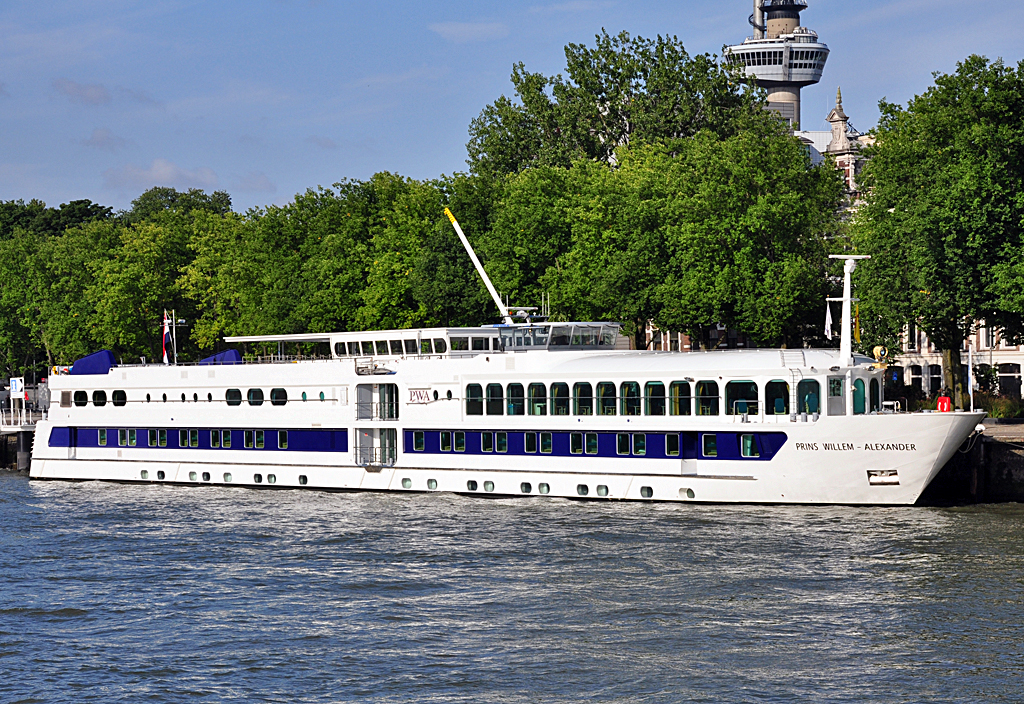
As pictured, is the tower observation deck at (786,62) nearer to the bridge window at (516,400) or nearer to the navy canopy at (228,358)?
the navy canopy at (228,358)

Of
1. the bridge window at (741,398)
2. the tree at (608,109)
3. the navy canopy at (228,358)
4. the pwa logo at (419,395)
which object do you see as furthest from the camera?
the tree at (608,109)

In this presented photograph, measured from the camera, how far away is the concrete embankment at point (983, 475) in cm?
4359

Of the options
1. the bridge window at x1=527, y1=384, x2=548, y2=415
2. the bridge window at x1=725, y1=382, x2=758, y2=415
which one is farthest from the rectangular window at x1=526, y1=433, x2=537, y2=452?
the bridge window at x1=725, y1=382, x2=758, y2=415

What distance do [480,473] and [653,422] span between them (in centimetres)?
717

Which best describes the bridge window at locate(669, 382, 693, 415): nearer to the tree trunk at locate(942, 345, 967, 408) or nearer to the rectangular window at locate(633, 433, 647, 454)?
the rectangular window at locate(633, 433, 647, 454)

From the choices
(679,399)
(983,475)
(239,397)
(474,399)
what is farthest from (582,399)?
(239,397)

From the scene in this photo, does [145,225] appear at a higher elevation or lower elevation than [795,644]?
higher

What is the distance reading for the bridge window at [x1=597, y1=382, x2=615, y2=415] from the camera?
45.4m

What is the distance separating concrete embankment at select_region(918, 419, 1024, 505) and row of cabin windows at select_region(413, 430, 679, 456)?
9.09 m

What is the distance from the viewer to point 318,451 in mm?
Result: 51594

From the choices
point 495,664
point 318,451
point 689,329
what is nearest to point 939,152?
point 689,329

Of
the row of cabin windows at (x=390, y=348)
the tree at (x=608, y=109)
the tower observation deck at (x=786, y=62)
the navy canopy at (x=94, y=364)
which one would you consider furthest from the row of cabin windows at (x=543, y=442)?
the tower observation deck at (x=786, y=62)

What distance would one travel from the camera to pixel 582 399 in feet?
151

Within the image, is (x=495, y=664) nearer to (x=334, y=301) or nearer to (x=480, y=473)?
(x=480, y=473)
